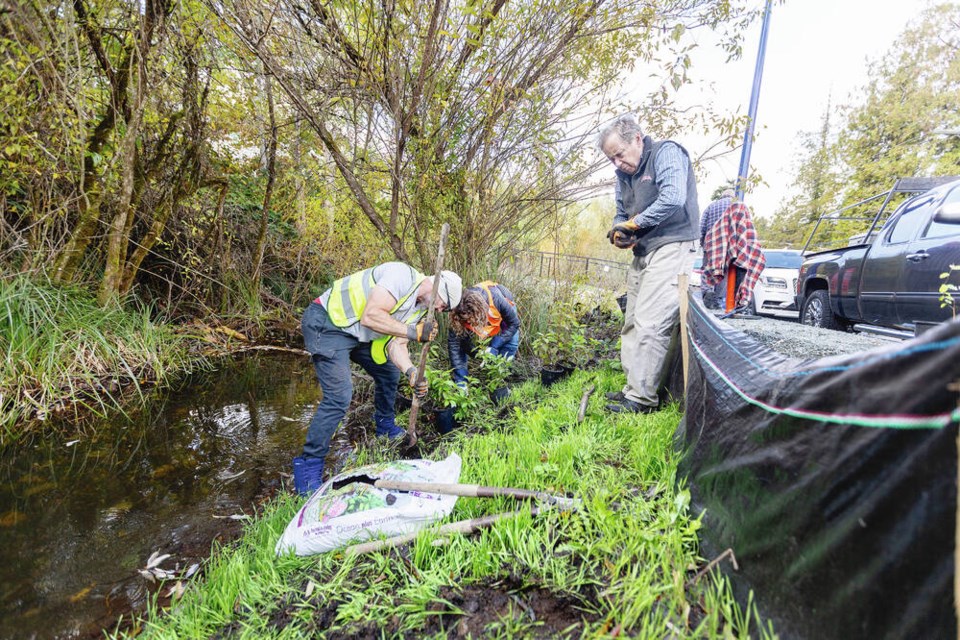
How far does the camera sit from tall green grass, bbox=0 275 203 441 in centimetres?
364

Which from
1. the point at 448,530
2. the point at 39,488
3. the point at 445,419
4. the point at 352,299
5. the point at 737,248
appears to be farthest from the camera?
the point at 737,248

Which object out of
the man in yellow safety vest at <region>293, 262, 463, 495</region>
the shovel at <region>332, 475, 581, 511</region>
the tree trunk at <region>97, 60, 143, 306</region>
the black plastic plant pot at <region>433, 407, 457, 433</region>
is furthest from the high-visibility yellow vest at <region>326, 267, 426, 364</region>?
the tree trunk at <region>97, 60, 143, 306</region>

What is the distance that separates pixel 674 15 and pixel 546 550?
5.33 metres

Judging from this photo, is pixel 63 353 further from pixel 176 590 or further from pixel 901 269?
pixel 901 269

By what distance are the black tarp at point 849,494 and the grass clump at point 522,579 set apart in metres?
0.17

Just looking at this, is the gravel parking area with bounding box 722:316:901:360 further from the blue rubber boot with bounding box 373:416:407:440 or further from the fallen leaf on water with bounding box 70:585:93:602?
the fallen leaf on water with bounding box 70:585:93:602

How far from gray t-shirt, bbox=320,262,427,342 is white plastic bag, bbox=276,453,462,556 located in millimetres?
1239

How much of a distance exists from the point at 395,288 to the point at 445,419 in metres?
1.46

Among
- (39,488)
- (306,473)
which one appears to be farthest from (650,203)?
(39,488)

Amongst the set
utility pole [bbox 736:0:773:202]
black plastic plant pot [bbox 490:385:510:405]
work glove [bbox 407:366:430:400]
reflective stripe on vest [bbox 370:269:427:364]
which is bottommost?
black plastic plant pot [bbox 490:385:510:405]

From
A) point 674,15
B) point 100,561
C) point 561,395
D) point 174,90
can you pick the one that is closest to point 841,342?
point 561,395

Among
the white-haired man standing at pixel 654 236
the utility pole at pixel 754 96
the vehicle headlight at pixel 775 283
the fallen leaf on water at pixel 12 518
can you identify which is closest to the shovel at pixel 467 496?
the white-haired man standing at pixel 654 236

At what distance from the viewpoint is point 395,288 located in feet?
9.56

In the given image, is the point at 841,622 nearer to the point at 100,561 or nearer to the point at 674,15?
the point at 100,561
